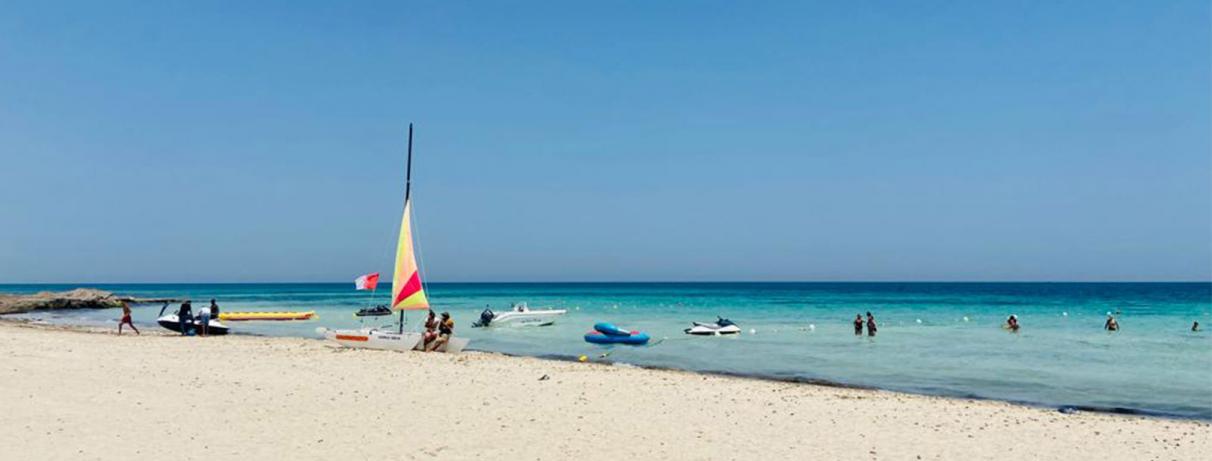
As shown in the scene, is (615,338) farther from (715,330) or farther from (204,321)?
(204,321)

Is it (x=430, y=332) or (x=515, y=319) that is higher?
(x=430, y=332)

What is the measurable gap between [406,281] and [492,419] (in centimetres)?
1365

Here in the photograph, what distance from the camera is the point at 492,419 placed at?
12414 mm

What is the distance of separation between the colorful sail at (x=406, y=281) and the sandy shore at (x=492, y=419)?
20.1 ft

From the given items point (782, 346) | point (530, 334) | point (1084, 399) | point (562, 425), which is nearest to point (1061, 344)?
point (782, 346)

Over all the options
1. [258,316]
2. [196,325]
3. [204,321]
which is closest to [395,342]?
[204,321]

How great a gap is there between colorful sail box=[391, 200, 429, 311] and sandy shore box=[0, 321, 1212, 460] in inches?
241

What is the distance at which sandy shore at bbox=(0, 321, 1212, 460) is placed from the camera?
408 inches

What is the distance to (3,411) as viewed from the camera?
11.8 m

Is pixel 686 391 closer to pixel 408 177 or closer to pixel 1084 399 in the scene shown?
pixel 1084 399

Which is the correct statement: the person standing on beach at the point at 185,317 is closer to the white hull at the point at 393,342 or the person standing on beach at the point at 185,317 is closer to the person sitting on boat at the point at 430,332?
the white hull at the point at 393,342

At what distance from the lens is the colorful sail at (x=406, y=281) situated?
2516 cm

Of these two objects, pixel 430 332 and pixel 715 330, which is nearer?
pixel 430 332

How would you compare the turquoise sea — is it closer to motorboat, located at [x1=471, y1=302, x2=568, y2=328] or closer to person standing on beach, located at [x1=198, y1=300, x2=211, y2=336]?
motorboat, located at [x1=471, y1=302, x2=568, y2=328]
